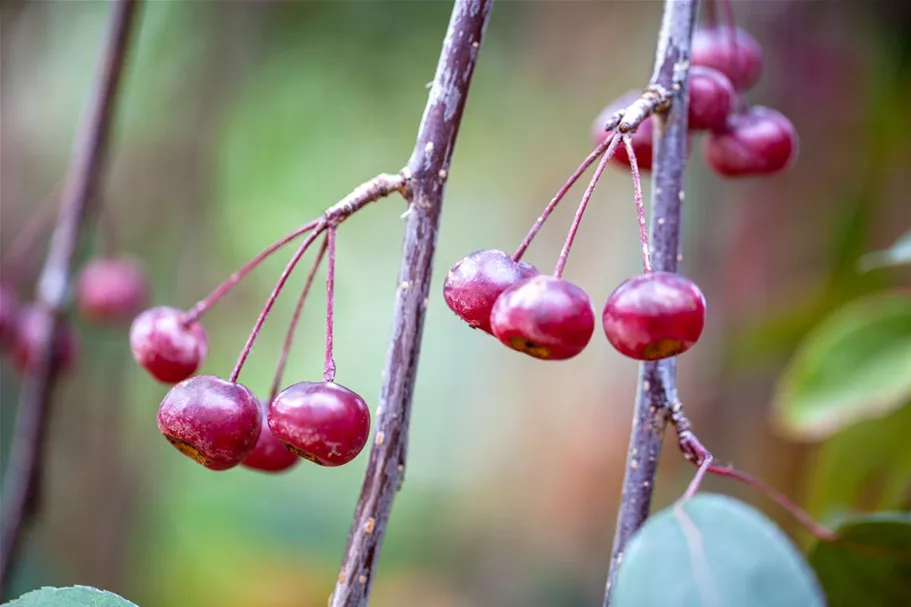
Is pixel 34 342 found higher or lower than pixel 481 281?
lower

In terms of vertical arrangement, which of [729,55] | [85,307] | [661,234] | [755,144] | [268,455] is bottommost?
[268,455]

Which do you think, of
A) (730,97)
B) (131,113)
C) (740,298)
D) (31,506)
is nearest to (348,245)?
(131,113)

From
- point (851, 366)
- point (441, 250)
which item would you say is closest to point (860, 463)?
point (851, 366)

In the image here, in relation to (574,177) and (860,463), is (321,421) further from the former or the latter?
(860,463)

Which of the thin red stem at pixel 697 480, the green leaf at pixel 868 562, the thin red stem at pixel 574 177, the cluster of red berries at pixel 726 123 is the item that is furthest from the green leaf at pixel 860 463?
the thin red stem at pixel 574 177

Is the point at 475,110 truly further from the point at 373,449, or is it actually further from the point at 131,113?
the point at 373,449

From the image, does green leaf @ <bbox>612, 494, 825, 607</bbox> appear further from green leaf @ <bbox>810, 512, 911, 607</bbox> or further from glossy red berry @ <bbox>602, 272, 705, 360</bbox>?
green leaf @ <bbox>810, 512, 911, 607</bbox>
